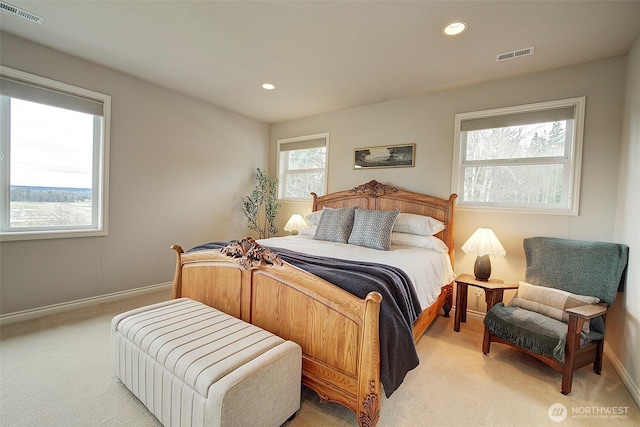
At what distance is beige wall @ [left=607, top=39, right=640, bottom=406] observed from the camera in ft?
6.25

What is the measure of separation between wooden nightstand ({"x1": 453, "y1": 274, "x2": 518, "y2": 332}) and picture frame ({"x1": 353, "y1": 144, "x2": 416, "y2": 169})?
1.56m

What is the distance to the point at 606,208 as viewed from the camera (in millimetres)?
2469

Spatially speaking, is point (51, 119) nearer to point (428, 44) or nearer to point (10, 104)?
point (10, 104)

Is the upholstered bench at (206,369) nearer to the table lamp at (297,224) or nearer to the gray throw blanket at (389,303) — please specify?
the gray throw blanket at (389,303)

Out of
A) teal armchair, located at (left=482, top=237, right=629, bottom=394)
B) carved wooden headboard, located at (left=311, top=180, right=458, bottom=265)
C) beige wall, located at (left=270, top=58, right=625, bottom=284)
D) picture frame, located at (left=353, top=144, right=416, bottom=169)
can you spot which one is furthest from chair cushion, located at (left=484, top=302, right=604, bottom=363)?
picture frame, located at (left=353, top=144, right=416, bottom=169)

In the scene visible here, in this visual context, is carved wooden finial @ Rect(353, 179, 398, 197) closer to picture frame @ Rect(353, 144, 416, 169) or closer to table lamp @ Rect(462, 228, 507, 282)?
picture frame @ Rect(353, 144, 416, 169)

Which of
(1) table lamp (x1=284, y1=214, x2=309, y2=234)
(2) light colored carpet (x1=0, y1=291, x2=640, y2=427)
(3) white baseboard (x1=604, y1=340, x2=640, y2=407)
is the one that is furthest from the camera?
(1) table lamp (x1=284, y1=214, x2=309, y2=234)

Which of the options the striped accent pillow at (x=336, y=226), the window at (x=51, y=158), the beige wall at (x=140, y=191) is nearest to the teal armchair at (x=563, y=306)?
the striped accent pillow at (x=336, y=226)

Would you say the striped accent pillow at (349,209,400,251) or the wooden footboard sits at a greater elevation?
the striped accent pillow at (349,209,400,251)

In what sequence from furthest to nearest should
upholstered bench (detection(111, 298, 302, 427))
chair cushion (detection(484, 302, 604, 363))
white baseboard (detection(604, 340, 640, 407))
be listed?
chair cushion (detection(484, 302, 604, 363)), white baseboard (detection(604, 340, 640, 407)), upholstered bench (detection(111, 298, 302, 427))

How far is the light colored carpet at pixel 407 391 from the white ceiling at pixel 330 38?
264 cm

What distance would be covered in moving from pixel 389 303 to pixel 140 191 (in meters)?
3.29

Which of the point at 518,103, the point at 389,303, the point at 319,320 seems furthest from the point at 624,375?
the point at 518,103

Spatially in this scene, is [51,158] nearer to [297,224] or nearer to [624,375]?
[297,224]
